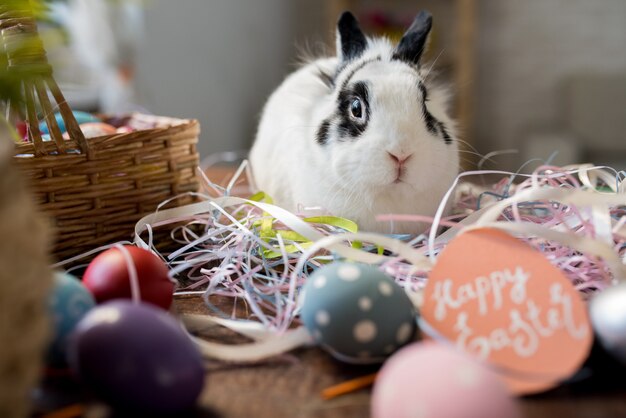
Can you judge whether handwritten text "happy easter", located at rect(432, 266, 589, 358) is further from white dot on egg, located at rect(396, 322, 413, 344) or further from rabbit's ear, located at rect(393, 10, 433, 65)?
rabbit's ear, located at rect(393, 10, 433, 65)

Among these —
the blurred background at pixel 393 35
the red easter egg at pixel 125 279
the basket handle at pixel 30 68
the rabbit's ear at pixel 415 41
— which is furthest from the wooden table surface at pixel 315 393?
the blurred background at pixel 393 35

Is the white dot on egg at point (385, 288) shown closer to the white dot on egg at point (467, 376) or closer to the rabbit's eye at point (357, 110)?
the white dot on egg at point (467, 376)

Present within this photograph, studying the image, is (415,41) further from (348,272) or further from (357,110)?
(348,272)

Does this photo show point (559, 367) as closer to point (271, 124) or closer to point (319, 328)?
point (319, 328)

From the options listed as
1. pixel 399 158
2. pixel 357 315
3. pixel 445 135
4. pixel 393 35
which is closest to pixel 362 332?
pixel 357 315

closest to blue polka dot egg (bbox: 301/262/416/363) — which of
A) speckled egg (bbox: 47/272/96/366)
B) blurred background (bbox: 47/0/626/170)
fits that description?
speckled egg (bbox: 47/272/96/366)

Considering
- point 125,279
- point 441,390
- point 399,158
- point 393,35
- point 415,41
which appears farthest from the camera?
point 393,35

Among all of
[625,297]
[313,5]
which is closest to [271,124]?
[625,297]
